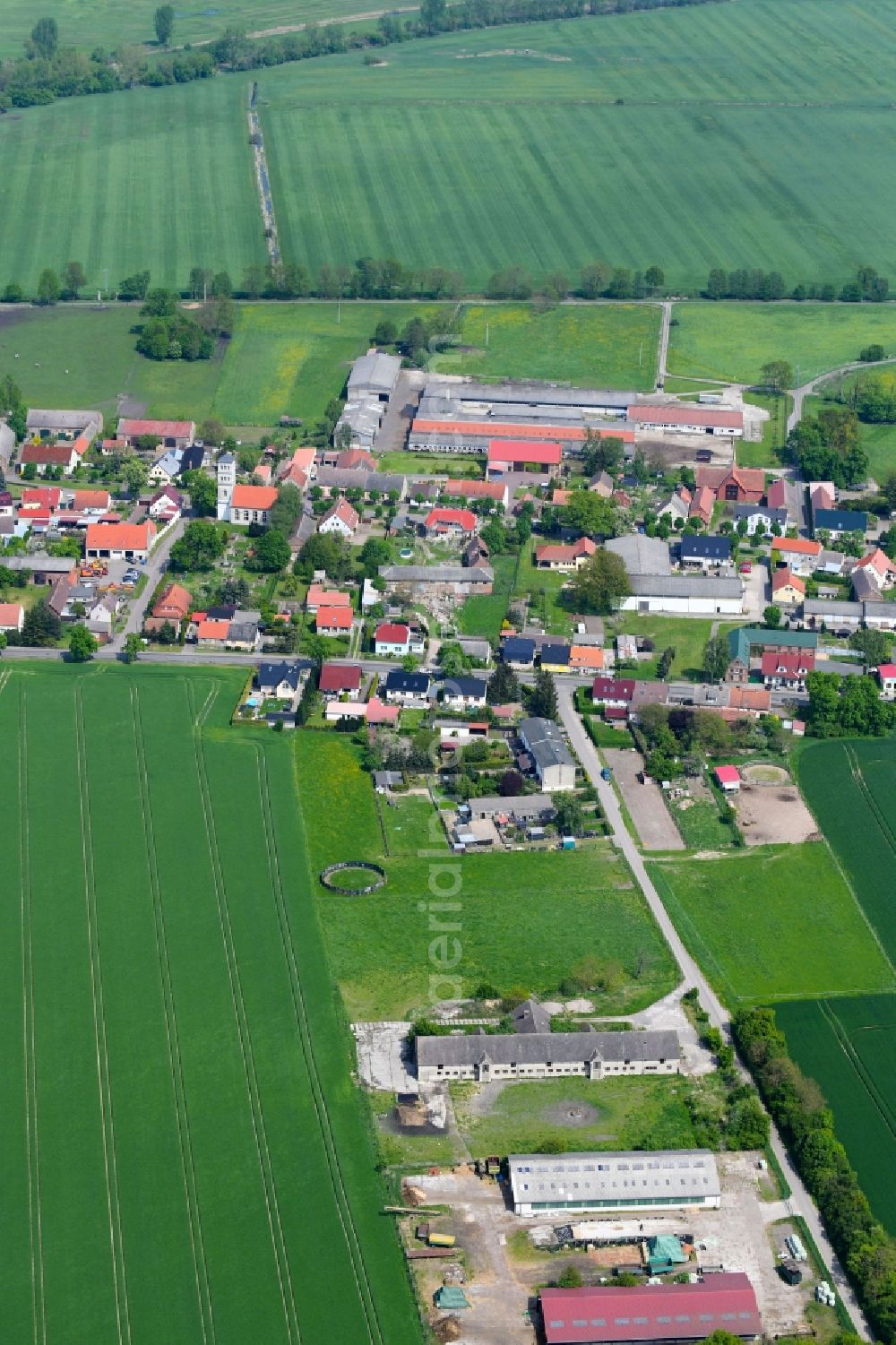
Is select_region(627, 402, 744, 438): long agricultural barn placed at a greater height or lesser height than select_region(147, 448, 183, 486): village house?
lesser

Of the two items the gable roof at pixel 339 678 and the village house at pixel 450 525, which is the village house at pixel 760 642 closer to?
A: the village house at pixel 450 525

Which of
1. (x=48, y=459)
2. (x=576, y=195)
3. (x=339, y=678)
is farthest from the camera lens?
(x=576, y=195)

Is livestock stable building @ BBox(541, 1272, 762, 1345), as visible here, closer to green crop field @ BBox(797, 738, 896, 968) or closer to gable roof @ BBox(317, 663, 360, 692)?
Answer: green crop field @ BBox(797, 738, 896, 968)

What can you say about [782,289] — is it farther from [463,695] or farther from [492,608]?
[463,695]

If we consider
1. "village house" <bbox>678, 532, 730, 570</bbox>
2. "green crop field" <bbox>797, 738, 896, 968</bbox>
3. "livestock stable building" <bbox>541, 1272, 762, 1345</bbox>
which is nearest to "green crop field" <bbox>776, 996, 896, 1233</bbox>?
"green crop field" <bbox>797, 738, 896, 968</bbox>

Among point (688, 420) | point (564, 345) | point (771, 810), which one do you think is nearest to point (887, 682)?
point (771, 810)
